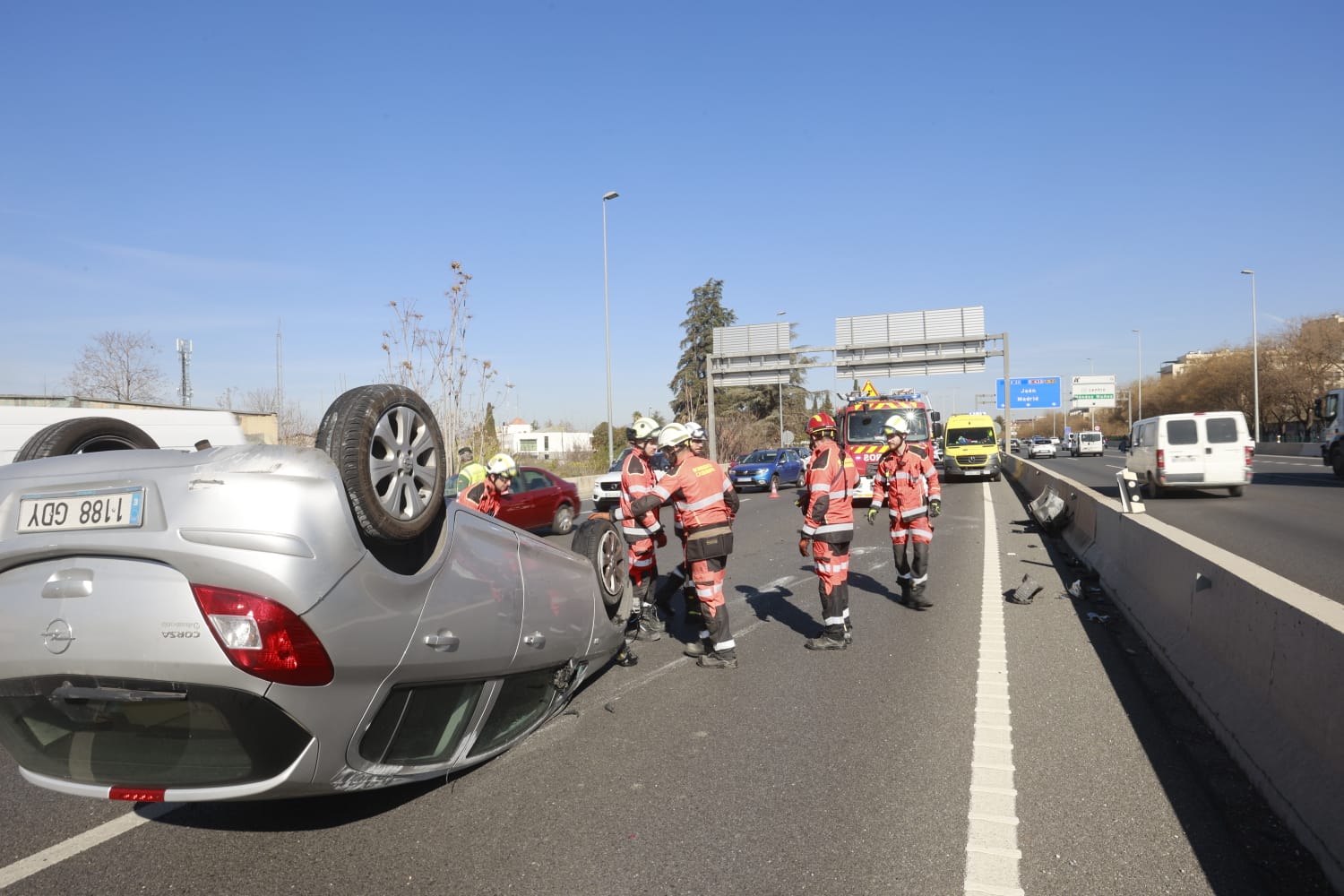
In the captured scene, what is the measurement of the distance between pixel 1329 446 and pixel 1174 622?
860 inches

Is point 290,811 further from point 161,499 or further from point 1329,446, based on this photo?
point 1329,446

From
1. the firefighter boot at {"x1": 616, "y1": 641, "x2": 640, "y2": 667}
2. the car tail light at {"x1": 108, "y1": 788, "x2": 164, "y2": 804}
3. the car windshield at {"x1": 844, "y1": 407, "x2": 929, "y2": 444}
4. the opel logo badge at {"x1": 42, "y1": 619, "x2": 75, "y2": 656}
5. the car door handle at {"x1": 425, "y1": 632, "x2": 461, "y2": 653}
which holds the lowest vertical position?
the firefighter boot at {"x1": 616, "y1": 641, "x2": 640, "y2": 667}

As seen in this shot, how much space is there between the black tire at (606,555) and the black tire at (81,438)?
7.84ft

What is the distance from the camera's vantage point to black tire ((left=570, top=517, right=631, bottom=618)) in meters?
5.51

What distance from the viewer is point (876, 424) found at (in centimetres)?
2348

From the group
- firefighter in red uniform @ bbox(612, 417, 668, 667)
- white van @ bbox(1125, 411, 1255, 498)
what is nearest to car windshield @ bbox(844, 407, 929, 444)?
white van @ bbox(1125, 411, 1255, 498)

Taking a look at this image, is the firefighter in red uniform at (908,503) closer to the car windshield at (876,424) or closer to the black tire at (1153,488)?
the car windshield at (876,424)

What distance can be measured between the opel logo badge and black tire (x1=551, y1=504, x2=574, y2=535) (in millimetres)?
14300

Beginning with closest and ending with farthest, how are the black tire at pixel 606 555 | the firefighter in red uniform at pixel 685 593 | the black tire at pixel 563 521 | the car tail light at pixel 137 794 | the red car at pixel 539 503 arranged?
the car tail light at pixel 137 794 → the black tire at pixel 606 555 → the firefighter in red uniform at pixel 685 593 → the red car at pixel 539 503 → the black tire at pixel 563 521

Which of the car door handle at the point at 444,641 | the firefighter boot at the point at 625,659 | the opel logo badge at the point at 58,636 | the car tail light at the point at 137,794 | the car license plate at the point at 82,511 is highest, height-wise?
the car license plate at the point at 82,511

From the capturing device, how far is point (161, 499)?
2.74 metres

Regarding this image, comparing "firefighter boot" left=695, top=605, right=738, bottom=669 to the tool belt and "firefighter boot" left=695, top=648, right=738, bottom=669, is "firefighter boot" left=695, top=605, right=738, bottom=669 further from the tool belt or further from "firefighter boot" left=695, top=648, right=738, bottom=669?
the tool belt

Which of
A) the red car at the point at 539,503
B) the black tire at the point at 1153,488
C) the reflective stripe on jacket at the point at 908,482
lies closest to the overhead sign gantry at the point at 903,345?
the black tire at the point at 1153,488

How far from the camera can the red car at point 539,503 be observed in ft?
51.6
